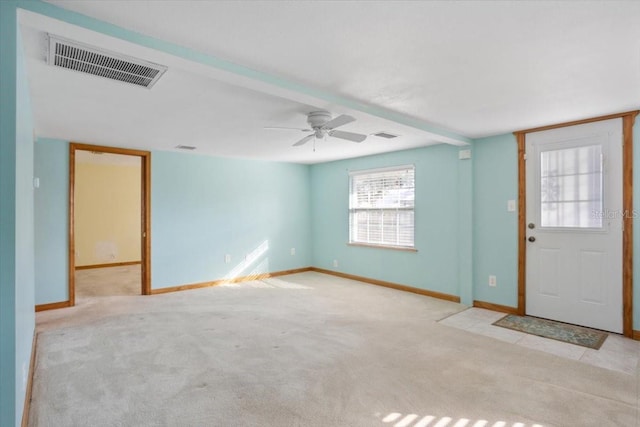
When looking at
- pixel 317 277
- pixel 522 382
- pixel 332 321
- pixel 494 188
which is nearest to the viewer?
pixel 522 382

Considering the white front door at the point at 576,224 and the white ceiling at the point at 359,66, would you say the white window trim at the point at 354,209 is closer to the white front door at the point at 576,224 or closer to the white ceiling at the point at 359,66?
the white ceiling at the point at 359,66

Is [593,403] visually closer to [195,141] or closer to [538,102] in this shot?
[538,102]

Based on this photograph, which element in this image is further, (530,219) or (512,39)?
(530,219)

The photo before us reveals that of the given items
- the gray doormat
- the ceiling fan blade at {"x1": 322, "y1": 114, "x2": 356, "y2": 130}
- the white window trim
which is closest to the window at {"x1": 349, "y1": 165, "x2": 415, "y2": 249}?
the white window trim

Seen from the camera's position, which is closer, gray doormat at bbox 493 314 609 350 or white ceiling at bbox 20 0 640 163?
white ceiling at bbox 20 0 640 163

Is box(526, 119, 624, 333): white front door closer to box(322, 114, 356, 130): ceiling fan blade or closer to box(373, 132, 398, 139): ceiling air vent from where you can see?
box(373, 132, 398, 139): ceiling air vent

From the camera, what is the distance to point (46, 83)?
8.37 feet

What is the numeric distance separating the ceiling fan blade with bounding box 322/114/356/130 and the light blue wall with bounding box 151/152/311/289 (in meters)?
3.13

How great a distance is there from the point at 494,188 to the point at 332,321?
2585mm

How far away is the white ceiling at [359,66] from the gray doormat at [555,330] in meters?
2.16

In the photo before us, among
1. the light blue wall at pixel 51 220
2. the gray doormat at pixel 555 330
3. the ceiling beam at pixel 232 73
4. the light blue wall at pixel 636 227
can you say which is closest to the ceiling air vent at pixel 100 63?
the ceiling beam at pixel 232 73

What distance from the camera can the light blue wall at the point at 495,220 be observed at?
414 centimetres

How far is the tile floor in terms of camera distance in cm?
279

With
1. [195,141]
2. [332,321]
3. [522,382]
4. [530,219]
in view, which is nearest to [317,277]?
[332,321]
